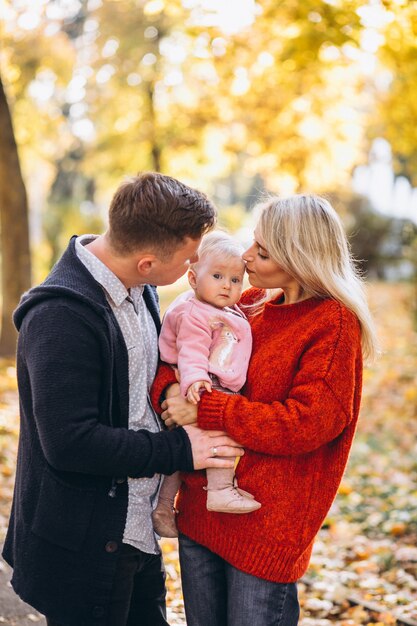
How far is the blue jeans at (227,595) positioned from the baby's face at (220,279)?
0.93 meters

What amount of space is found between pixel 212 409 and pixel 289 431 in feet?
0.98

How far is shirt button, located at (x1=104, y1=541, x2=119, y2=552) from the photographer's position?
261 cm

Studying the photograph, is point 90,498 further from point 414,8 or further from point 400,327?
point 400,327

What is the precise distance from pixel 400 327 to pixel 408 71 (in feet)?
21.6

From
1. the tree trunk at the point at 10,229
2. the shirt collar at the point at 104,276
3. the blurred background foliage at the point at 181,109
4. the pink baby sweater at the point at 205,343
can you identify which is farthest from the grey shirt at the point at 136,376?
the blurred background foliage at the point at 181,109

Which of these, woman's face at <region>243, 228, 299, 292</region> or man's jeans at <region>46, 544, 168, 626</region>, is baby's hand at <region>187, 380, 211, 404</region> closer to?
woman's face at <region>243, 228, 299, 292</region>

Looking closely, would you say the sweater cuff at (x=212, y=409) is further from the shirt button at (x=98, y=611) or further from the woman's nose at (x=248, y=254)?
the shirt button at (x=98, y=611)

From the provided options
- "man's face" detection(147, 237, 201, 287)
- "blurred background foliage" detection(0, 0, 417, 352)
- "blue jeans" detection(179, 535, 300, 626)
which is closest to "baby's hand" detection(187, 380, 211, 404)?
"man's face" detection(147, 237, 201, 287)

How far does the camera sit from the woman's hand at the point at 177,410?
2.72 meters

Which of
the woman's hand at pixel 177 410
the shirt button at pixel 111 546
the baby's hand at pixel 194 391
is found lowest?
the shirt button at pixel 111 546

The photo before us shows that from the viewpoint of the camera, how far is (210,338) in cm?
277

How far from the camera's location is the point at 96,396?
8.19ft

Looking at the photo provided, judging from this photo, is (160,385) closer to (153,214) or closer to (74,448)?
(74,448)

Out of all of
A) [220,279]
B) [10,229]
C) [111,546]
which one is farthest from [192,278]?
[10,229]
